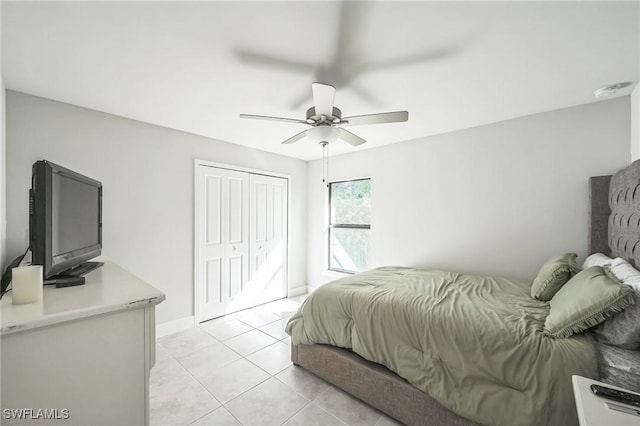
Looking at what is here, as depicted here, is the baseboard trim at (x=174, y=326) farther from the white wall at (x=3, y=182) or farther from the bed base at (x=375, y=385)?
the bed base at (x=375, y=385)

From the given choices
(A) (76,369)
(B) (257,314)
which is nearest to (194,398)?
(A) (76,369)

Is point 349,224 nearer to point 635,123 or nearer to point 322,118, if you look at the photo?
point 322,118

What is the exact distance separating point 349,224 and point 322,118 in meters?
2.46

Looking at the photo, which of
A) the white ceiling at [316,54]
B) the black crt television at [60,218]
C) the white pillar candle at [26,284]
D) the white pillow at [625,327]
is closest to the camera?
the white pillar candle at [26,284]

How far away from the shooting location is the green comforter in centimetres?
125

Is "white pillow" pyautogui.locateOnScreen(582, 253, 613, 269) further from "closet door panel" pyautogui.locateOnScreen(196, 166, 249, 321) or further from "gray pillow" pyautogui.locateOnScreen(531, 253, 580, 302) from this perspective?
"closet door panel" pyautogui.locateOnScreen(196, 166, 249, 321)

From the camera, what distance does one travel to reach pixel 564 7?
1.27 meters

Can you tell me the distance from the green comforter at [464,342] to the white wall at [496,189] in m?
0.63

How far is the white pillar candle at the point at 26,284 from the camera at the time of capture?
0.90 metres

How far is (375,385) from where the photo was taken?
5.84 feet

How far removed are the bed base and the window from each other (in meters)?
2.02

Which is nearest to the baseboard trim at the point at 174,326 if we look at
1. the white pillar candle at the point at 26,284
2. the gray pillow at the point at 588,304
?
the white pillar candle at the point at 26,284

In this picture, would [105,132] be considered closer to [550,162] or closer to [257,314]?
[257,314]

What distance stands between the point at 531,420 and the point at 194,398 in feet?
6.99
